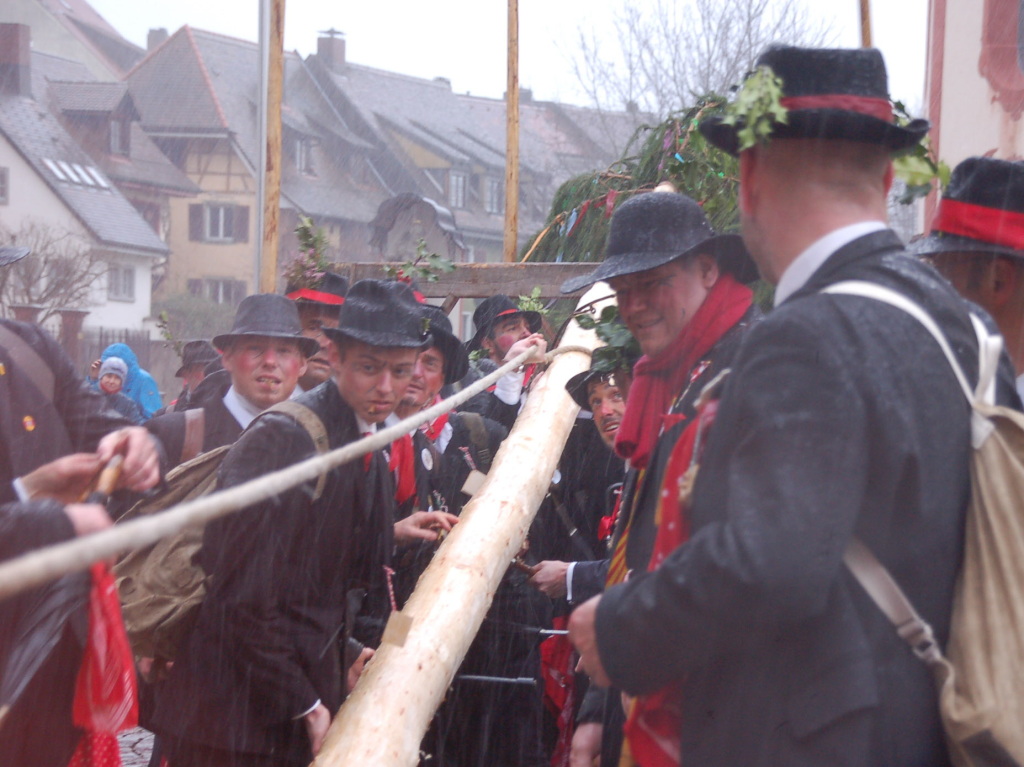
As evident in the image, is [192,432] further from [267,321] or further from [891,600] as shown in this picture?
[891,600]

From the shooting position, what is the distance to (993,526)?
Answer: 6.28 ft

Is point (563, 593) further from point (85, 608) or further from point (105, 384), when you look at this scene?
point (105, 384)

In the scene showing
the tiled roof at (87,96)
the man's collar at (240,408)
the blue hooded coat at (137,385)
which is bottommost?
the blue hooded coat at (137,385)

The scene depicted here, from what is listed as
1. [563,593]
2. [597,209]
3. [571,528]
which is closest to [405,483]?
[563,593]

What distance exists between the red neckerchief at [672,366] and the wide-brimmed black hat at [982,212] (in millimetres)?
692

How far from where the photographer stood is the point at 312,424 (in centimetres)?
355

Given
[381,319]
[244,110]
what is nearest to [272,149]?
[381,319]

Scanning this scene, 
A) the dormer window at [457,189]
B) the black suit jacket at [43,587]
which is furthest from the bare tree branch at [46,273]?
the dormer window at [457,189]

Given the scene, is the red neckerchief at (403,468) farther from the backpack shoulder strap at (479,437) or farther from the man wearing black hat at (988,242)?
the man wearing black hat at (988,242)

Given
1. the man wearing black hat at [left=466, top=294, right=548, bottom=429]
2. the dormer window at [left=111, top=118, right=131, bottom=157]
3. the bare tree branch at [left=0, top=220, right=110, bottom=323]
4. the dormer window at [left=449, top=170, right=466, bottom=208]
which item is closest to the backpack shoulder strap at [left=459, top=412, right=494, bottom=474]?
the man wearing black hat at [left=466, top=294, right=548, bottom=429]

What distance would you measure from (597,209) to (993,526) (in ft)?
20.2

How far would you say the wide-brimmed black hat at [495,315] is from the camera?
7512mm

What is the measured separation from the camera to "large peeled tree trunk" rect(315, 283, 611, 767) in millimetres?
3236

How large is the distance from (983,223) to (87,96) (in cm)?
3961
